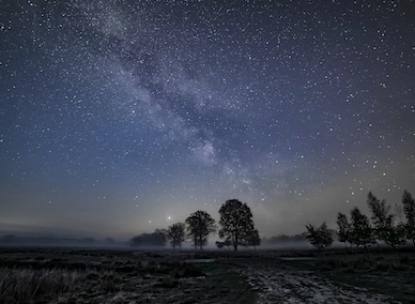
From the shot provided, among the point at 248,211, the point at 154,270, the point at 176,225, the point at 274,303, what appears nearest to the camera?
the point at 274,303

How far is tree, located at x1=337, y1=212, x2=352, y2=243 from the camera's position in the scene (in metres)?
70.2

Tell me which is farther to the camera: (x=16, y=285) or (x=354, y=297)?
(x=16, y=285)

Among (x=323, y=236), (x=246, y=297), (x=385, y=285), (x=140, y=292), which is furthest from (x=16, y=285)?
(x=323, y=236)

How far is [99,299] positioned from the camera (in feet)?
46.1

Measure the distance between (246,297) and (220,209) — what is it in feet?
214

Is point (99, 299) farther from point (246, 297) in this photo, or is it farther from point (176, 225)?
point (176, 225)

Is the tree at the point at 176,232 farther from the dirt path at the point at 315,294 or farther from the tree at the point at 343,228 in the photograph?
the dirt path at the point at 315,294

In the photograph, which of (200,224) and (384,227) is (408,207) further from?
(200,224)

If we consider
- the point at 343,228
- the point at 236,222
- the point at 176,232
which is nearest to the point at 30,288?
the point at 236,222

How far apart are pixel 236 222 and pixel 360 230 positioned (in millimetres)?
30748

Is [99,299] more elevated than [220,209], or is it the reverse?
[220,209]

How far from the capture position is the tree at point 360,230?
211 feet

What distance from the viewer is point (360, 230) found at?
65312 mm

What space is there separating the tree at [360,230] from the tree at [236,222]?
82.8 ft
